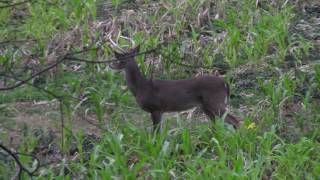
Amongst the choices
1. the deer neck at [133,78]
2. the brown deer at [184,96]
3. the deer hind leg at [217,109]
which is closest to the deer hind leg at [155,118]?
the brown deer at [184,96]

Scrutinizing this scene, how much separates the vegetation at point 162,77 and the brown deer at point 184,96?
15cm

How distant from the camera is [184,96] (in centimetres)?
816

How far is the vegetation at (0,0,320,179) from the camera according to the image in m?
7.16

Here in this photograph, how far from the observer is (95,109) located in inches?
340

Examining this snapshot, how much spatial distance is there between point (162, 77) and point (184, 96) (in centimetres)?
147

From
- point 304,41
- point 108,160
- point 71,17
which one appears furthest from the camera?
point 71,17

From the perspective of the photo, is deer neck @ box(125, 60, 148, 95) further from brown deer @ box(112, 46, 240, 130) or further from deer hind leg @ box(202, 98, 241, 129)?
deer hind leg @ box(202, 98, 241, 129)

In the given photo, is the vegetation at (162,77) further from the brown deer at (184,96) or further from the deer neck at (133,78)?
the deer neck at (133,78)

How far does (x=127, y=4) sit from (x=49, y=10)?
39.0 inches

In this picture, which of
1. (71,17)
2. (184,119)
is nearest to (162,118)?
(184,119)

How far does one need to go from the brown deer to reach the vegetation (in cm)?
15

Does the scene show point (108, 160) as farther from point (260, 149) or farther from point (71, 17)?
point (71, 17)

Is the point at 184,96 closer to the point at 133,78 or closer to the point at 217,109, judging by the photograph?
the point at 217,109

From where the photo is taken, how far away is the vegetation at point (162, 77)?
282 inches
